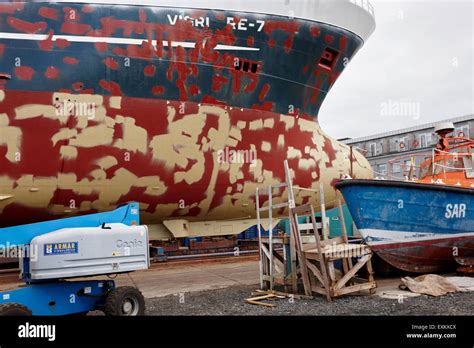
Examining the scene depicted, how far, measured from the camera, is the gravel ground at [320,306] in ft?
21.3

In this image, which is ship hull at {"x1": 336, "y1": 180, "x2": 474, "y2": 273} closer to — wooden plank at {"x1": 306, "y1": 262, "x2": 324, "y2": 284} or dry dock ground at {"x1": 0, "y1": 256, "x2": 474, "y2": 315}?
dry dock ground at {"x1": 0, "y1": 256, "x2": 474, "y2": 315}

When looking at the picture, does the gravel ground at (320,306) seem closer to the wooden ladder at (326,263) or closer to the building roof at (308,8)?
the wooden ladder at (326,263)

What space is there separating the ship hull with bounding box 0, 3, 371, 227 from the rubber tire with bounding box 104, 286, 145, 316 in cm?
502

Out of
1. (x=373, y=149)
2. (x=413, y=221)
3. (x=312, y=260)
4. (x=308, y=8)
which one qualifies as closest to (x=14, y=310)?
(x=312, y=260)

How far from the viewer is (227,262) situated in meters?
12.7

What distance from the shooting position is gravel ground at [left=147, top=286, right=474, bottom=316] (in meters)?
6.48

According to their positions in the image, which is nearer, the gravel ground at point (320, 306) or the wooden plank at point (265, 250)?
the gravel ground at point (320, 306)

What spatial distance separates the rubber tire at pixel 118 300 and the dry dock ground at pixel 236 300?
92 cm

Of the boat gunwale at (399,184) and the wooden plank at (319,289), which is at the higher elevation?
the boat gunwale at (399,184)

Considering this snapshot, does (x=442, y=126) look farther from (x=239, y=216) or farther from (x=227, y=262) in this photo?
(x=227, y=262)

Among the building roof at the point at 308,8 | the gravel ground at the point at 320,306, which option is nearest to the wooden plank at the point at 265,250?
the gravel ground at the point at 320,306

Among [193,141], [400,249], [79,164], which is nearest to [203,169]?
[193,141]

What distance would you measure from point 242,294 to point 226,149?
454 cm

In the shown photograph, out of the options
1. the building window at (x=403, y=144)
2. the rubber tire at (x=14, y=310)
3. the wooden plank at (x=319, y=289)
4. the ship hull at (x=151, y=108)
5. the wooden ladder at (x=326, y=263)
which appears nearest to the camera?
the rubber tire at (x=14, y=310)
